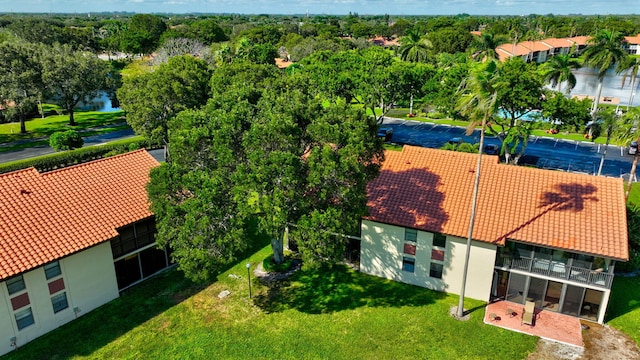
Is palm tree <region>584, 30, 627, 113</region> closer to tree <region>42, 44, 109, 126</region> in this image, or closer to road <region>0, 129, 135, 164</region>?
road <region>0, 129, 135, 164</region>

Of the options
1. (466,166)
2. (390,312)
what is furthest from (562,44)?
(390,312)

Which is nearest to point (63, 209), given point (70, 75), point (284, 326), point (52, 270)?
point (52, 270)

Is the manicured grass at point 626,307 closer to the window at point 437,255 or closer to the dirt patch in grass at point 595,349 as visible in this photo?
the dirt patch in grass at point 595,349

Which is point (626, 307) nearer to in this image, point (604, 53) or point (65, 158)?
point (65, 158)

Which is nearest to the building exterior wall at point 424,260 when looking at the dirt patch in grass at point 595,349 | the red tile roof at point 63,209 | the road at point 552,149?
the dirt patch in grass at point 595,349

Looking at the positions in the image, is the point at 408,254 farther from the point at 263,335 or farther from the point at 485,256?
the point at 263,335

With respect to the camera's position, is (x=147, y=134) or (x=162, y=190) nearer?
(x=162, y=190)

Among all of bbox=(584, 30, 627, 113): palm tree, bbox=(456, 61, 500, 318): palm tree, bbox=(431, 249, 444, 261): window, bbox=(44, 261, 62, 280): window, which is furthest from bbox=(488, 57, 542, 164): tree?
bbox=(44, 261, 62, 280): window
